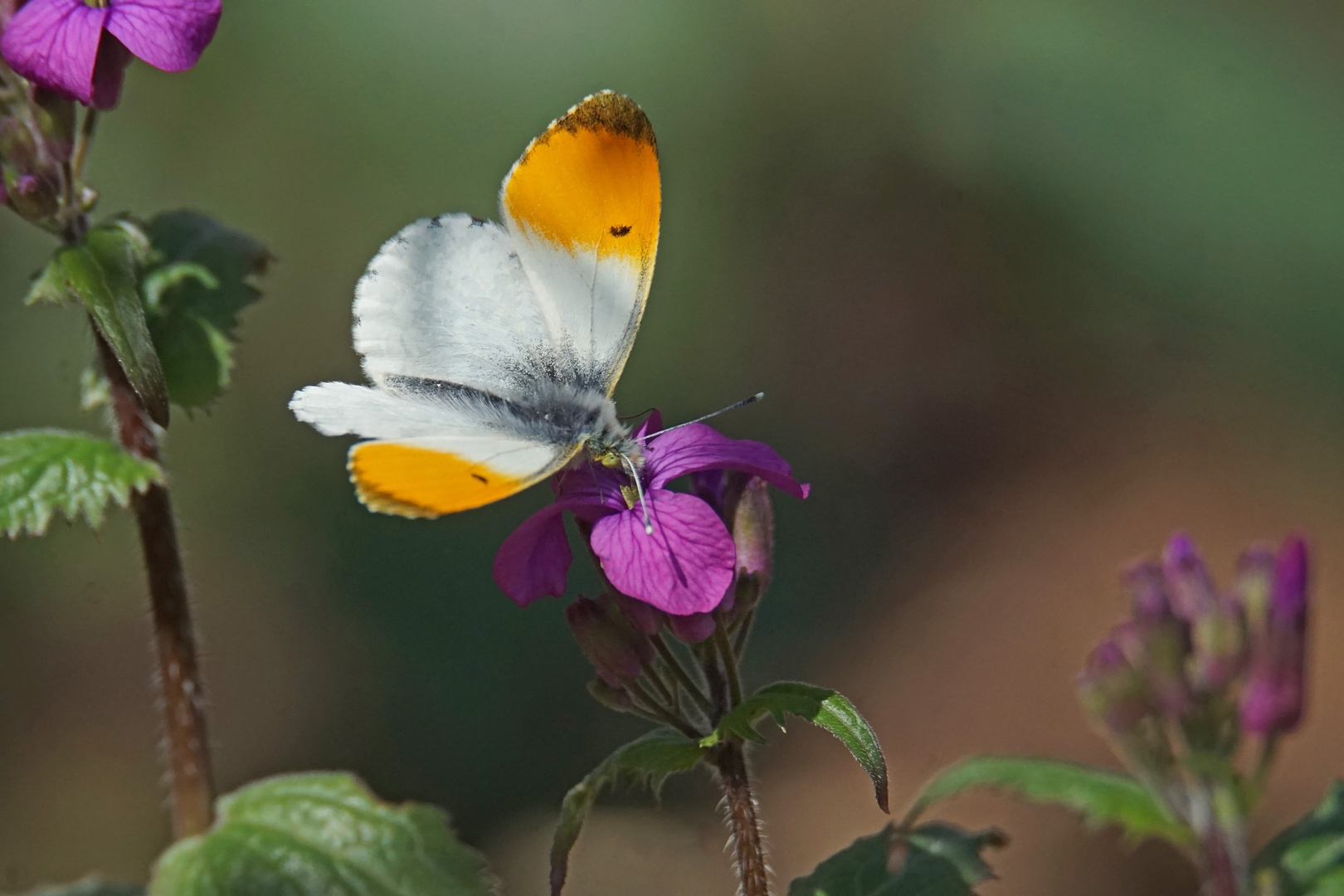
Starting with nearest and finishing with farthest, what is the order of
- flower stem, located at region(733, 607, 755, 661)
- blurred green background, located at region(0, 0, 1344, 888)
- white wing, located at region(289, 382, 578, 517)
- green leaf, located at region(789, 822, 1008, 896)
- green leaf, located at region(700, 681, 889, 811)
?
green leaf, located at region(700, 681, 889, 811), white wing, located at region(289, 382, 578, 517), flower stem, located at region(733, 607, 755, 661), green leaf, located at region(789, 822, 1008, 896), blurred green background, located at region(0, 0, 1344, 888)

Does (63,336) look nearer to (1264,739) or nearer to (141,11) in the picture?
(141,11)

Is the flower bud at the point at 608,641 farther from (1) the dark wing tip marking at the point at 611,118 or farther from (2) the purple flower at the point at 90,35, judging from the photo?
(2) the purple flower at the point at 90,35

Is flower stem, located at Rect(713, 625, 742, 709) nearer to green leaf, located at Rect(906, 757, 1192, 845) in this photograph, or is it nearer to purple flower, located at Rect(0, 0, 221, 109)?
green leaf, located at Rect(906, 757, 1192, 845)

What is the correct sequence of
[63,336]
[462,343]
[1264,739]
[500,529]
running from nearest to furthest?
[462,343]
[1264,739]
[500,529]
[63,336]

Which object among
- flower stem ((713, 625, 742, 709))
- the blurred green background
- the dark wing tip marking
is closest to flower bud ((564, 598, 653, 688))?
flower stem ((713, 625, 742, 709))

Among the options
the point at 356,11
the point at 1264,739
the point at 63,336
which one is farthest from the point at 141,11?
the point at 356,11

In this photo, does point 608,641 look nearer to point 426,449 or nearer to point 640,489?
point 640,489
